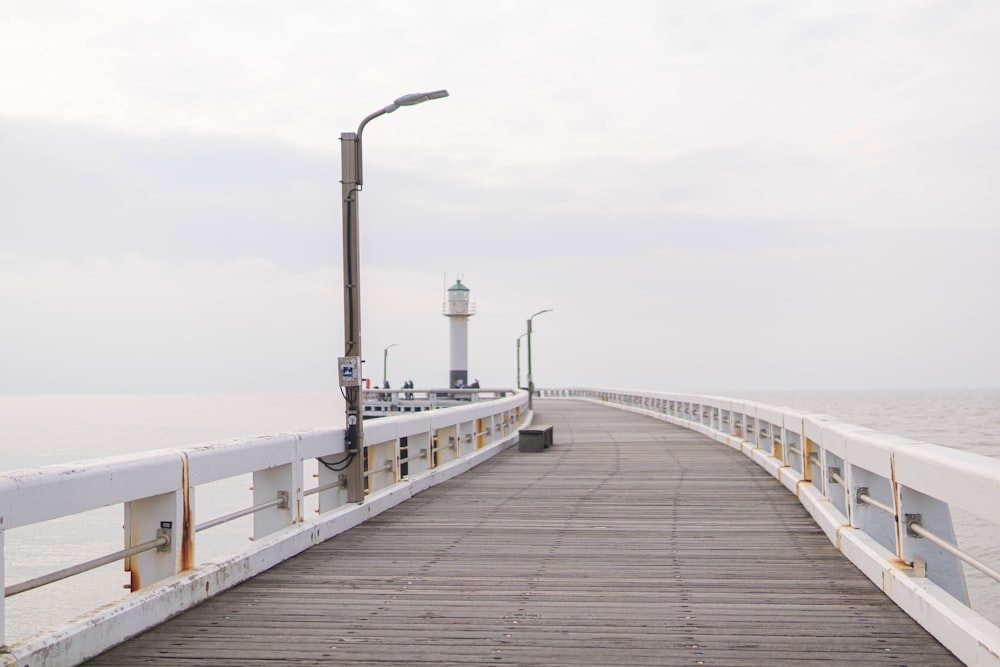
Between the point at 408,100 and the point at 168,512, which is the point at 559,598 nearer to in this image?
the point at 168,512

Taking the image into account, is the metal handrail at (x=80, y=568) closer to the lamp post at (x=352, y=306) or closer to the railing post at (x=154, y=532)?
the railing post at (x=154, y=532)

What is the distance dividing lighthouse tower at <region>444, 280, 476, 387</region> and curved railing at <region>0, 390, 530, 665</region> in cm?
6665

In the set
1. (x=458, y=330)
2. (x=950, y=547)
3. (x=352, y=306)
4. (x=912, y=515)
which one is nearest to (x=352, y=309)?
(x=352, y=306)

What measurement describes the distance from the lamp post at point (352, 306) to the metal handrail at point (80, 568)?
3957mm

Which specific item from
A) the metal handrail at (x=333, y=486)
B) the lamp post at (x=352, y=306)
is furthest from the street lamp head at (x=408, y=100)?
the metal handrail at (x=333, y=486)

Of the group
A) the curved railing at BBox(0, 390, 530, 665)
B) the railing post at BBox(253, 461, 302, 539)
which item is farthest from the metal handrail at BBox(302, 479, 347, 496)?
the railing post at BBox(253, 461, 302, 539)

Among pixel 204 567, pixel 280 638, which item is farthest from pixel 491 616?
pixel 204 567

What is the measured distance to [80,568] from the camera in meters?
5.58

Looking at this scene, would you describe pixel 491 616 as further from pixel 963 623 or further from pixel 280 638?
pixel 963 623

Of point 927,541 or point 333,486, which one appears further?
point 333,486

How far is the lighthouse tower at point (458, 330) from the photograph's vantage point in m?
78.3

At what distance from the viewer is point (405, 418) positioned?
13188mm

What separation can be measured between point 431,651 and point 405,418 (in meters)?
7.46

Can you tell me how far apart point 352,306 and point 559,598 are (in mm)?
4790
